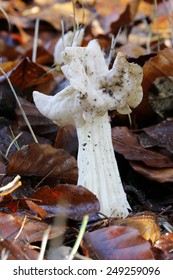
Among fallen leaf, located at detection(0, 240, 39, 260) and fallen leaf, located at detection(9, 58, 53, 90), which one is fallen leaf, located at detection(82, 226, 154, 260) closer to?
fallen leaf, located at detection(0, 240, 39, 260)

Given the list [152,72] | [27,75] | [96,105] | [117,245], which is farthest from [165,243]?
[27,75]

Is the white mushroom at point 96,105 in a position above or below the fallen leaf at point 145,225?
above

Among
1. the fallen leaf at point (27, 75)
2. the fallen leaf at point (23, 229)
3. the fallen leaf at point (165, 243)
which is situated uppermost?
the fallen leaf at point (27, 75)

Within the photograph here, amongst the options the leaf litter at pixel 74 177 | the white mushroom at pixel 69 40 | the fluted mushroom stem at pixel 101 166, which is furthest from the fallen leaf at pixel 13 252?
the white mushroom at pixel 69 40

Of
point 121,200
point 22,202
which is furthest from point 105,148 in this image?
point 22,202

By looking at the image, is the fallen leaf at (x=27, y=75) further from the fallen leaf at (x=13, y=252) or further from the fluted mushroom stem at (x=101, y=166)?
the fallen leaf at (x=13, y=252)

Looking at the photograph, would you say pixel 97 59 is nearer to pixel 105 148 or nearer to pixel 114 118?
pixel 105 148

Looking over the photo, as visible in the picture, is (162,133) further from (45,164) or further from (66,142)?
(45,164)

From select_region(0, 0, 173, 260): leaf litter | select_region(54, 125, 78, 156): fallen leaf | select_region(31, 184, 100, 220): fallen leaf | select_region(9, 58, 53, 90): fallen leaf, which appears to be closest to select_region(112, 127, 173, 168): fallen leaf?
select_region(0, 0, 173, 260): leaf litter
